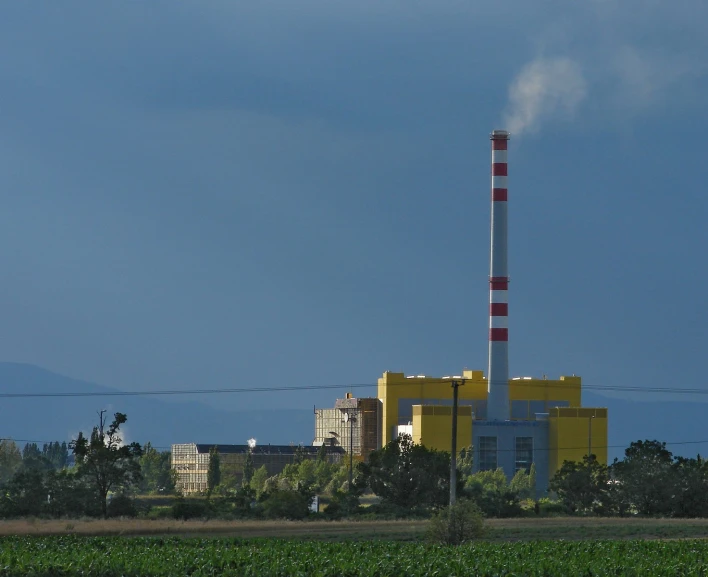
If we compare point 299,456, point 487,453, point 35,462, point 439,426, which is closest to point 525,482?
point 487,453

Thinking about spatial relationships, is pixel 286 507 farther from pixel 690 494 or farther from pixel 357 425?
pixel 357 425

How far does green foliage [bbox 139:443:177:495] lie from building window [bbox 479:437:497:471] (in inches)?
1158

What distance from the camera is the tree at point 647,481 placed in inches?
2606

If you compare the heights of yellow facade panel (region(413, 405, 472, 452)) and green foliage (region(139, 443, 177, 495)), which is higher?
yellow facade panel (region(413, 405, 472, 452))

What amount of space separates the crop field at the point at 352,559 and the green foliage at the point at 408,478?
29.5 meters

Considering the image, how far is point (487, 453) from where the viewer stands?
95938 millimetres

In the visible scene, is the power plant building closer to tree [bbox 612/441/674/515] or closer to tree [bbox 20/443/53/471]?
tree [bbox 612/441/674/515]

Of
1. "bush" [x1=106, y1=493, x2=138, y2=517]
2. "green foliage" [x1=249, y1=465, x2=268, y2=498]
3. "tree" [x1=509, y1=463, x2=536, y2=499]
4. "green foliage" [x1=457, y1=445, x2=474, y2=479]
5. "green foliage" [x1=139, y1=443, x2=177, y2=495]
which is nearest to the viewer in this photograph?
"bush" [x1=106, y1=493, x2=138, y2=517]

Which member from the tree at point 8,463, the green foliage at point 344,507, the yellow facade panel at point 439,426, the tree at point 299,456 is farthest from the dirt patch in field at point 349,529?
the tree at point 8,463

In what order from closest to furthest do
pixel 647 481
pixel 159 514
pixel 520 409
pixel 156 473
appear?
pixel 159 514, pixel 647 481, pixel 520 409, pixel 156 473

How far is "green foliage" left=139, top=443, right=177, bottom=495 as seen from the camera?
111 metres

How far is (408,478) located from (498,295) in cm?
3138

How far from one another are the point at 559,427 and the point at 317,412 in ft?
124

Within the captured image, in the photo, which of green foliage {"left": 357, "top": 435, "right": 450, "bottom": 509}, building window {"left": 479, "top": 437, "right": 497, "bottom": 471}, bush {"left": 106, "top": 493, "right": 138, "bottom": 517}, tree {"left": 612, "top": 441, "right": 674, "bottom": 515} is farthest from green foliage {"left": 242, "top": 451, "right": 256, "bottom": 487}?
tree {"left": 612, "top": 441, "right": 674, "bottom": 515}
